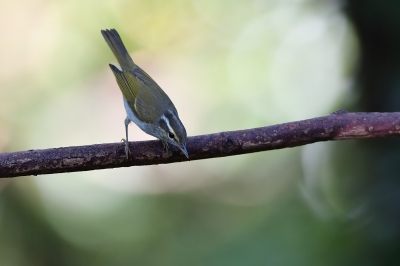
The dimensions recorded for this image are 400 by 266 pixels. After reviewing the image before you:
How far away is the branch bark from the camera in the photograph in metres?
1.97

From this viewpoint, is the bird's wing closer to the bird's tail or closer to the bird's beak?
the bird's tail

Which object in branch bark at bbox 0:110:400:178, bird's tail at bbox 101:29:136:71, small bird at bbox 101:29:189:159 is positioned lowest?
branch bark at bbox 0:110:400:178

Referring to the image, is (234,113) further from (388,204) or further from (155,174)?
(388,204)

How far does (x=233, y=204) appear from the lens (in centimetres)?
388

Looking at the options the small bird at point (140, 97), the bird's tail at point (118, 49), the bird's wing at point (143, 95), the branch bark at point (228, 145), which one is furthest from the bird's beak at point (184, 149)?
the bird's tail at point (118, 49)

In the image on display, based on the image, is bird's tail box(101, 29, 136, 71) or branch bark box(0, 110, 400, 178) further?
bird's tail box(101, 29, 136, 71)

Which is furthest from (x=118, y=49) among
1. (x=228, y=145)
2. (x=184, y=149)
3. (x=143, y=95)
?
(x=228, y=145)

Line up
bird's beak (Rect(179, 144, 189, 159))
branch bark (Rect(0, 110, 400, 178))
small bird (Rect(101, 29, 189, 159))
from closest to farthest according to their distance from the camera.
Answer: branch bark (Rect(0, 110, 400, 178)), bird's beak (Rect(179, 144, 189, 159)), small bird (Rect(101, 29, 189, 159))

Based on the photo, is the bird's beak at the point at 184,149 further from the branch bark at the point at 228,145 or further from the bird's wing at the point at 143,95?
the bird's wing at the point at 143,95

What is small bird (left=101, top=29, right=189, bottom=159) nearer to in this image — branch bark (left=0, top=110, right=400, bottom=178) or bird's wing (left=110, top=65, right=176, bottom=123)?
bird's wing (left=110, top=65, right=176, bottom=123)

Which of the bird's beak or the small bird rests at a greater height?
the small bird

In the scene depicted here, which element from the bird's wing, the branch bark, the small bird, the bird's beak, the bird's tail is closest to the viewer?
the branch bark

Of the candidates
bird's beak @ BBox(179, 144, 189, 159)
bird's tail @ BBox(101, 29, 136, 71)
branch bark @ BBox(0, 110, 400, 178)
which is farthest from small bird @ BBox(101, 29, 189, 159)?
branch bark @ BBox(0, 110, 400, 178)

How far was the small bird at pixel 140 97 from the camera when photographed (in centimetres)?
308
